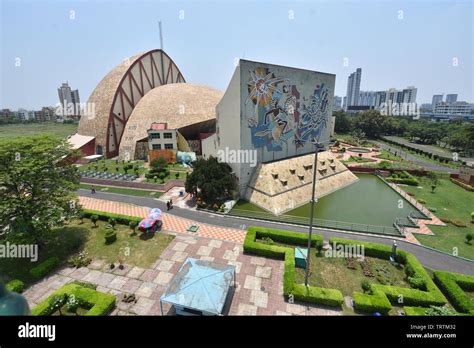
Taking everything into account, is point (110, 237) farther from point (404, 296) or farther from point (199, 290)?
point (404, 296)

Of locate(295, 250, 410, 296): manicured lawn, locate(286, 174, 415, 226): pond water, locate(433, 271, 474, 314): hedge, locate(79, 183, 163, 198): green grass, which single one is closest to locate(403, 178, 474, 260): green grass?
locate(286, 174, 415, 226): pond water

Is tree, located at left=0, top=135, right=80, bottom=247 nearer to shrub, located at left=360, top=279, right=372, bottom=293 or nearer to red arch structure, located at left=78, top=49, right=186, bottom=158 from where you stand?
shrub, located at left=360, top=279, right=372, bottom=293

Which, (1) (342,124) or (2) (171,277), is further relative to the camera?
(1) (342,124)

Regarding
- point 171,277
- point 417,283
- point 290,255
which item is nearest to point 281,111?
point 290,255

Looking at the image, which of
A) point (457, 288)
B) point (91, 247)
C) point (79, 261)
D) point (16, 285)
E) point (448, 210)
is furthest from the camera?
point (448, 210)

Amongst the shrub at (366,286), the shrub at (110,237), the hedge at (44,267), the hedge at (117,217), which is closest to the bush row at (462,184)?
the shrub at (366,286)

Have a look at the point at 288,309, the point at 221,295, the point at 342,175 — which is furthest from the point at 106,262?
the point at 342,175
